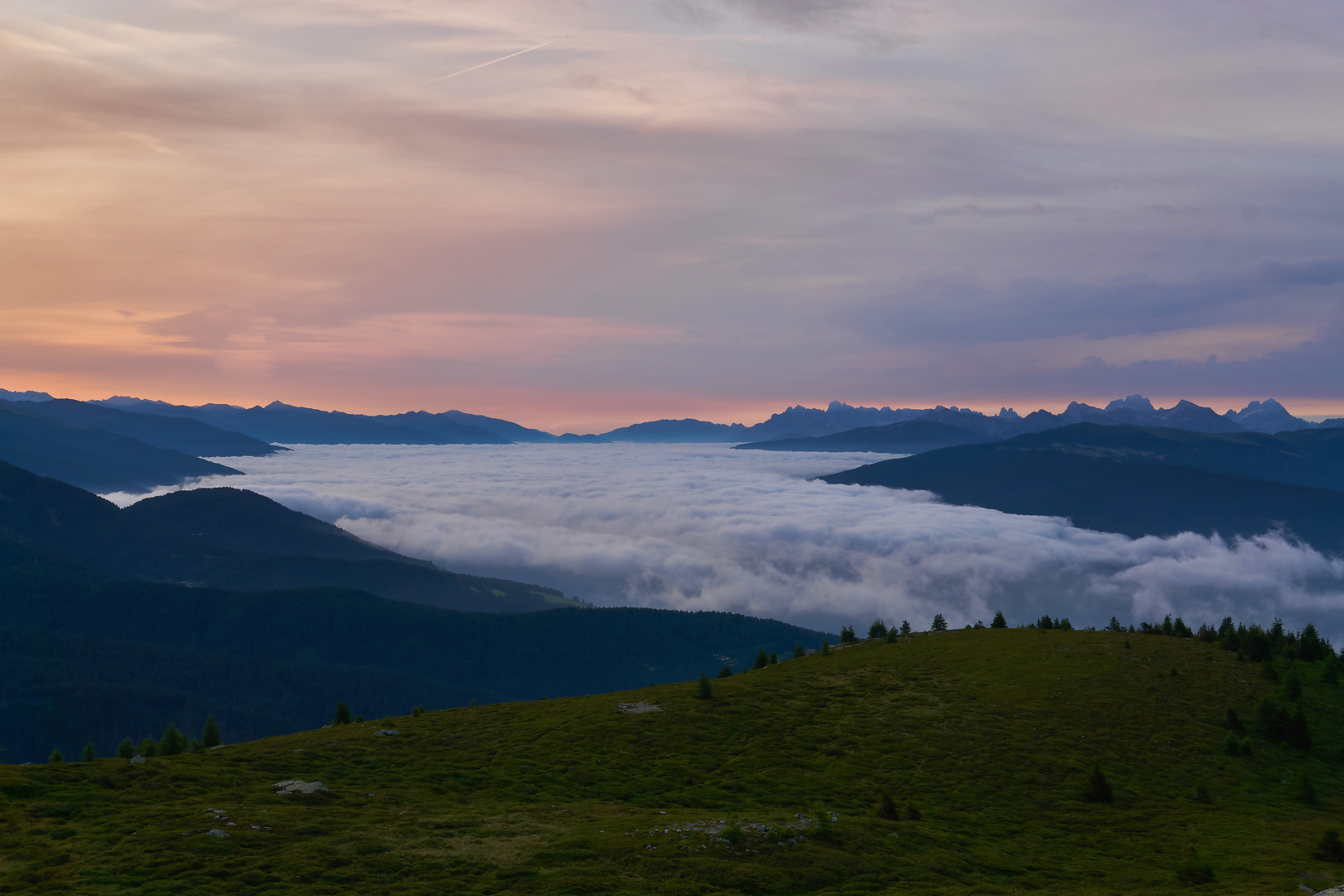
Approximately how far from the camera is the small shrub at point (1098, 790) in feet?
173

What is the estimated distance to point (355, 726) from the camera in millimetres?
63375

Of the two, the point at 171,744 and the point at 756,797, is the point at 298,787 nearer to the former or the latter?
the point at 171,744

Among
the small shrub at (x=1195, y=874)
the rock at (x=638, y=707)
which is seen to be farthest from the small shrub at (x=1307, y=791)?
the rock at (x=638, y=707)

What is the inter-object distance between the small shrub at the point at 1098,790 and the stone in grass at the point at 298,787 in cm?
4990

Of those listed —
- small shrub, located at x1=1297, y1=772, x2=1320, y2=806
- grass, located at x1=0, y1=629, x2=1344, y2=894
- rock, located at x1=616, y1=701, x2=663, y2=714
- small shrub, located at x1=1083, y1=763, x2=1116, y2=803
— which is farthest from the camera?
rock, located at x1=616, y1=701, x2=663, y2=714

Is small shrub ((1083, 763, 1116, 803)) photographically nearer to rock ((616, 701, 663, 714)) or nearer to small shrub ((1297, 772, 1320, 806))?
small shrub ((1297, 772, 1320, 806))

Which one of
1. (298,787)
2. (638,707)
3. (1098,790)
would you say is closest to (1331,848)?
(1098,790)


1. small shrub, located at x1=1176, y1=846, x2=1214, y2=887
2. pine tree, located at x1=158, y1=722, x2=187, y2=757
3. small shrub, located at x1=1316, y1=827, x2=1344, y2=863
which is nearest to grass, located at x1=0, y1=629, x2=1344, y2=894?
small shrub, located at x1=1176, y1=846, x2=1214, y2=887

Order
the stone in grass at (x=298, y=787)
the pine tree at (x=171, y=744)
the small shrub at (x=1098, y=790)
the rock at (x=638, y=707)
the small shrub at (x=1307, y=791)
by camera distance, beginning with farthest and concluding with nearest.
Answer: the rock at (x=638, y=707) → the pine tree at (x=171, y=744) → the small shrub at (x=1307, y=791) → the small shrub at (x=1098, y=790) → the stone in grass at (x=298, y=787)

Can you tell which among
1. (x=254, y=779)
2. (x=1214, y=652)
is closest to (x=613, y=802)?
(x=254, y=779)

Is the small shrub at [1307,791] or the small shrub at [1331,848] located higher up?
the small shrub at [1331,848]

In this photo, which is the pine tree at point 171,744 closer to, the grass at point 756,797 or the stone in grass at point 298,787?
the grass at point 756,797

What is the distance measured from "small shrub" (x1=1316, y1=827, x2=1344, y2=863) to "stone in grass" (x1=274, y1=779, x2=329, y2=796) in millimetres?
57129

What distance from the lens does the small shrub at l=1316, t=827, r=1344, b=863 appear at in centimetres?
4303
